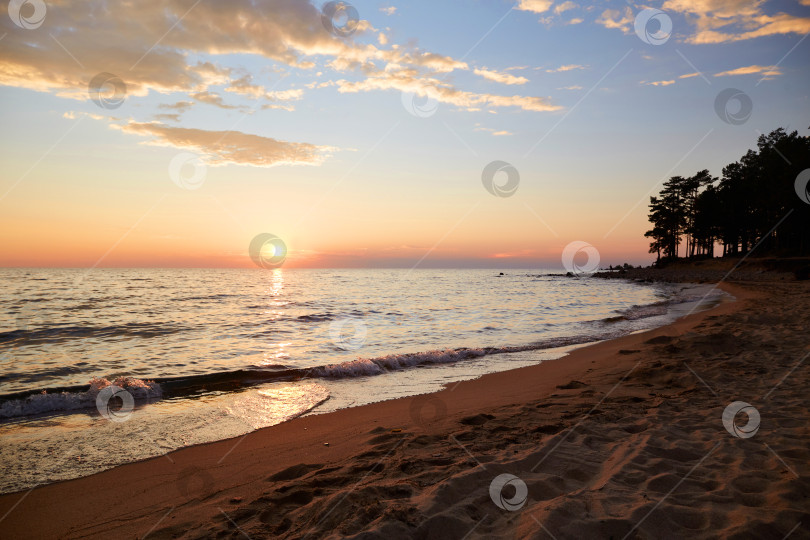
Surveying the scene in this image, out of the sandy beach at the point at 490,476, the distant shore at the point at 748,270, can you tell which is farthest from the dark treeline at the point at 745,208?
the sandy beach at the point at 490,476

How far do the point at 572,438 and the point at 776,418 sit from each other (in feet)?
9.47

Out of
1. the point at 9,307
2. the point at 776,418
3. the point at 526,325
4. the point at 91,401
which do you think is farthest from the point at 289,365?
the point at 9,307

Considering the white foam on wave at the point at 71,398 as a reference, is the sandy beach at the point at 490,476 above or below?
below

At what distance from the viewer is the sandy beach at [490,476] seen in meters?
3.47

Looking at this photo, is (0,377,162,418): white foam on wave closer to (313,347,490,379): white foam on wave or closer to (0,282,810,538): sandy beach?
(313,347,490,379): white foam on wave

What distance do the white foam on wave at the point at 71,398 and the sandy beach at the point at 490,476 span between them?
4.53 m

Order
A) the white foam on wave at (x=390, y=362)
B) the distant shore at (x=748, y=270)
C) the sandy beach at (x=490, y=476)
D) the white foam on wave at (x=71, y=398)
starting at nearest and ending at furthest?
1. the sandy beach at (x=490, y=476)
2. the white foam on wave at (x=71, y=398)
3. the white foam on wave at (x=390, y=362)
4. the distant shore at (x=748, y=270)

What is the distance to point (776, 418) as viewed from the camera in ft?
18.2

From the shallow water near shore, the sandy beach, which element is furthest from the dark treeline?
the sandy beach

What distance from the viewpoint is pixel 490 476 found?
434 centimetres

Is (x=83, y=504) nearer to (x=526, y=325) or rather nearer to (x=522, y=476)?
(x=522, y=476)

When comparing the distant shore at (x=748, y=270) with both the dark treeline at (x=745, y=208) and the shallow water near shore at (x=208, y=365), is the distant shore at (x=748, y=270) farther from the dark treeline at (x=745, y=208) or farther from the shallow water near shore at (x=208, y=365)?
the shallow water near shore at (x=208, y=365)

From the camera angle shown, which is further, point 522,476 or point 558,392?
point 558,392

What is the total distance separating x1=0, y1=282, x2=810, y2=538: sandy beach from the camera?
11.4ft
